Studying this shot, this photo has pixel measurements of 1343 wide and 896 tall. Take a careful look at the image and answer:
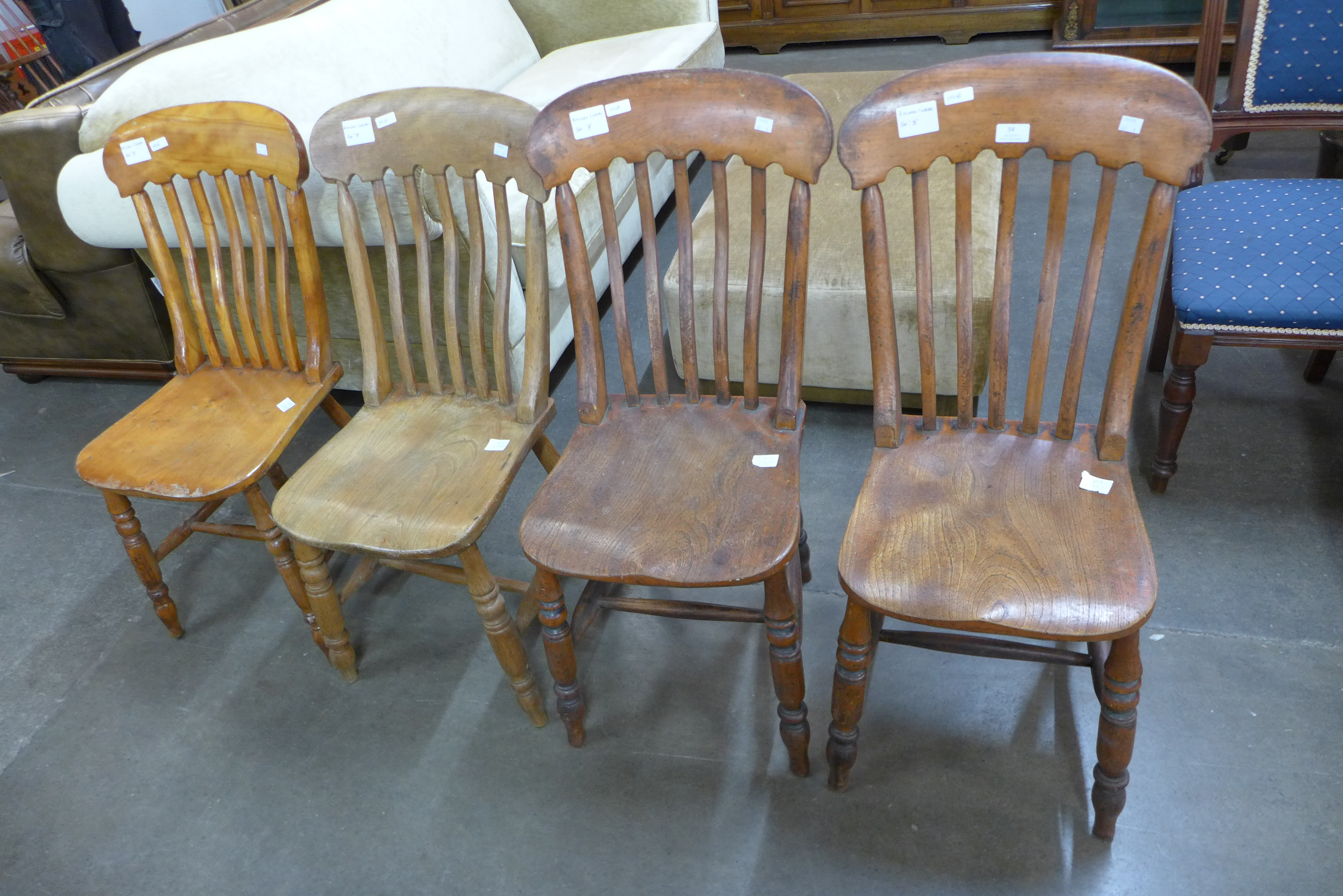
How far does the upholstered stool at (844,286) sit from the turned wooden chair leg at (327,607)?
32.7 inches

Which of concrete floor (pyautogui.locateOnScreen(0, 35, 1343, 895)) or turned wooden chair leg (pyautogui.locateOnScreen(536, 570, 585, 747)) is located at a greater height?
turned wooden chair leg (pyautogui.locateOnScreen(536, 570, 585, 747))

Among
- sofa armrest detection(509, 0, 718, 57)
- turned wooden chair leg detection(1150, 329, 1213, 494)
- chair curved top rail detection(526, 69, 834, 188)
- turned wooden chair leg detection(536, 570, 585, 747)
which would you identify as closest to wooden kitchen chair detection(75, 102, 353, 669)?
turned wooden chair leg detection(536, 570, 585, 747)

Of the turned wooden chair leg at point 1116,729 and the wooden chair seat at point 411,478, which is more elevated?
the wooden chair seat at point 411,478

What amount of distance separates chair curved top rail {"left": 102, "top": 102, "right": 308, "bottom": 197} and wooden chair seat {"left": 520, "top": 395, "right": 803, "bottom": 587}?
2.55ft

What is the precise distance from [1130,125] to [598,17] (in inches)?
112

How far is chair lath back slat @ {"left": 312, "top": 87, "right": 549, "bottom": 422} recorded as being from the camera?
1.54m

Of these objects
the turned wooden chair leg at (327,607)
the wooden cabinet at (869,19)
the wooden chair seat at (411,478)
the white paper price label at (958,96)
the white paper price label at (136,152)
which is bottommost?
the turned wooden chair leg at (327,607)

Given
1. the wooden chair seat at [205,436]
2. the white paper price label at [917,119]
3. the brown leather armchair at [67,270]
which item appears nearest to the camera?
the white paper price label at [917,119]

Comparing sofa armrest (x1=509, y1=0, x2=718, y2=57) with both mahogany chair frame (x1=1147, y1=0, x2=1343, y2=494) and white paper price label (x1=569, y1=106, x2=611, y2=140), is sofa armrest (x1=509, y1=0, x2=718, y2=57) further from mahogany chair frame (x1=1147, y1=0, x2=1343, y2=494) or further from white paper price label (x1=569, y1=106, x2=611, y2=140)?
white paper price label (x1=569, y1=106, x2=611, y2=140)

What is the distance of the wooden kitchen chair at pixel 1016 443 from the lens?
1194 millimetres

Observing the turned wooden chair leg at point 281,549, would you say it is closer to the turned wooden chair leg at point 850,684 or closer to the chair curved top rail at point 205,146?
the chair curved top rail at point 205,146

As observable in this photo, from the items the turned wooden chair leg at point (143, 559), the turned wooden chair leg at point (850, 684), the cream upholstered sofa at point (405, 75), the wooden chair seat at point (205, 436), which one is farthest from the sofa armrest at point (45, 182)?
the turned wooden chair leg at point (850, 684)

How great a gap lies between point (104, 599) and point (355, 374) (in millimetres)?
806

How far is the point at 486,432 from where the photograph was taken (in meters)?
1.65
